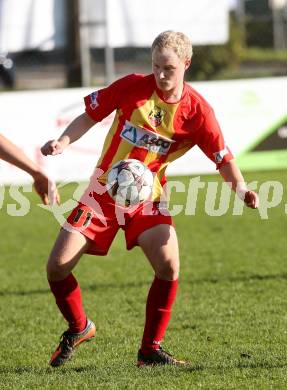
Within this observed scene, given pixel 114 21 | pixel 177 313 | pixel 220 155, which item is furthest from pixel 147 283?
pixel 114 21

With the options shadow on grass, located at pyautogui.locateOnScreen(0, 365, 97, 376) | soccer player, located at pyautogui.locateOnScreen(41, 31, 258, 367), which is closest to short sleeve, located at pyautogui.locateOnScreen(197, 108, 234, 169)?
soccer player, located at pyautogui.locateOnScreen(41, 31, 258, 367)

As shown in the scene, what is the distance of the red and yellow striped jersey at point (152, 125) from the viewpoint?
16.6 feet

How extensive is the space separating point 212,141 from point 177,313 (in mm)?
1873

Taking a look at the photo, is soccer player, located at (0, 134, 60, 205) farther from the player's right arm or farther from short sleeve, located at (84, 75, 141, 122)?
short sleeve, located at (84, 75, 141, 122)

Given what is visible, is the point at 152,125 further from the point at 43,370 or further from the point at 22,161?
the point at 43,370

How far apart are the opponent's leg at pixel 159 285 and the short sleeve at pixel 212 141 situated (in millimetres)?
440

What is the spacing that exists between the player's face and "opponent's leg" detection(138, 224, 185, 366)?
73 centimetres

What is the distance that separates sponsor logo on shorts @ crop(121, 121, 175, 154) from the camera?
5.06 meters

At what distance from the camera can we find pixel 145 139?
506 cm

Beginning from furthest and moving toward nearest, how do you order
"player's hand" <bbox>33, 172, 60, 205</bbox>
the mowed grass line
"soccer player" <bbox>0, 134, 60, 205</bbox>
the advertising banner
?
the advertising banner → the mowed grass line → "player's hand" <bbox>33, 172, 60, 205</bbox> → "soccer player" <bbox>0, 134, 60, 205</bbox>

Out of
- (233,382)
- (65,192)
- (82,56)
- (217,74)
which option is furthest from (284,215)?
(217,74)

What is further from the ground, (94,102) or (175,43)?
(175,43)

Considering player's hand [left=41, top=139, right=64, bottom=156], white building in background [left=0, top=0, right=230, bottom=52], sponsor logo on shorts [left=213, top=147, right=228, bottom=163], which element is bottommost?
white building in background [left=0, top=0, right=230, bottom=52]

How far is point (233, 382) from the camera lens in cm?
468
